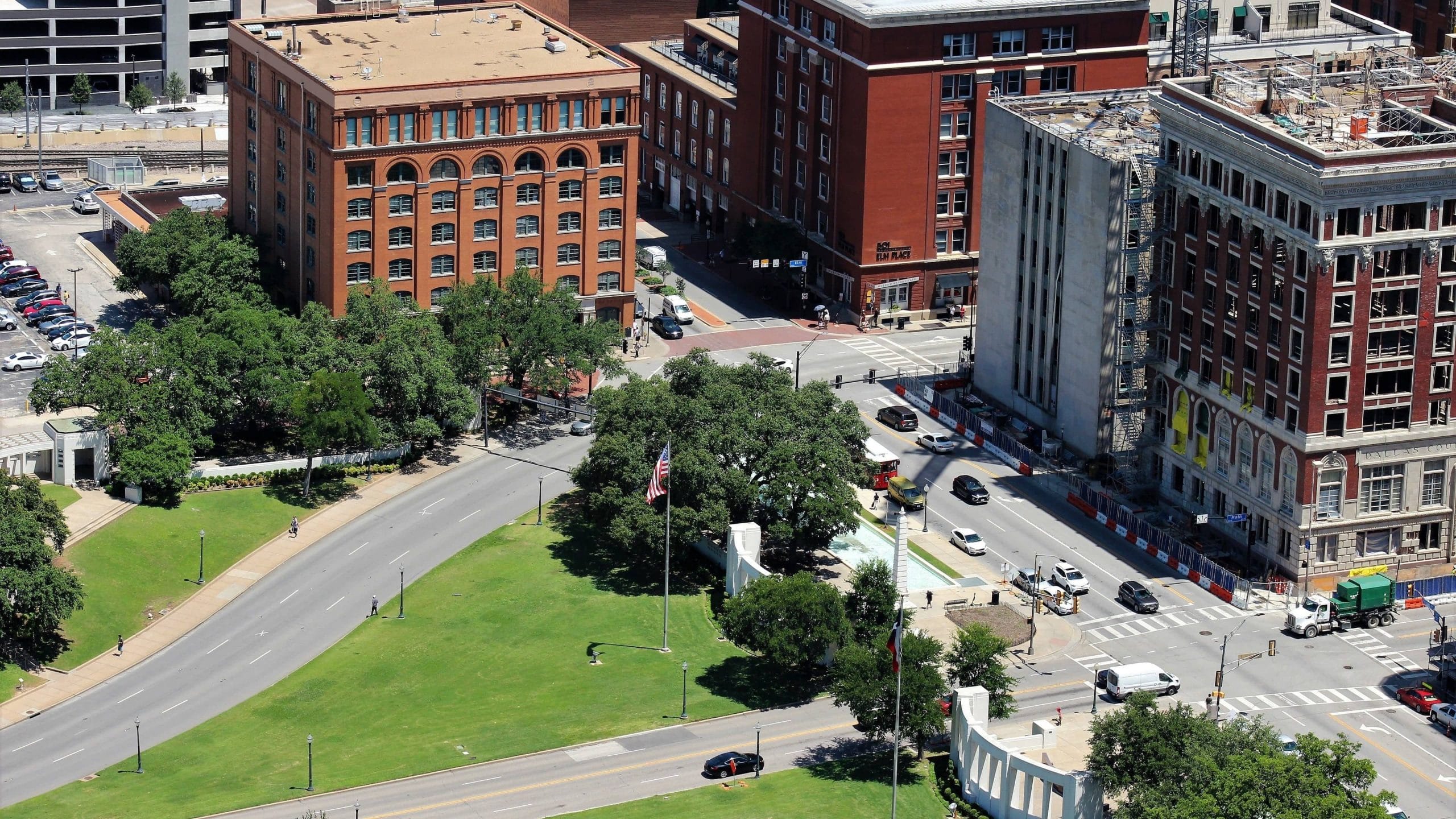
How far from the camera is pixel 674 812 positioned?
537ft

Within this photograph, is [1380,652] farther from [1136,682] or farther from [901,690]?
[901,690]

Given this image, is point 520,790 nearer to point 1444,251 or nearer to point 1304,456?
point 1304,456

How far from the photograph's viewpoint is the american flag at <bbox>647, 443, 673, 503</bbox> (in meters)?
184

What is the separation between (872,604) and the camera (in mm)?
179375

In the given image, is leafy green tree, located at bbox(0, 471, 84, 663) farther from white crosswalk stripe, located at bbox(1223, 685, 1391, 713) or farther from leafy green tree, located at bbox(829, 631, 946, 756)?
white crosswalk stripe, located at bbox(1223, 685, 1391, 713)

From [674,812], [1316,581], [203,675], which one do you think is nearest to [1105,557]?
[1316,581]

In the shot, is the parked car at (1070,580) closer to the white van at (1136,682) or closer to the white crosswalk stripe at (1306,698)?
the white van at (1136,682)

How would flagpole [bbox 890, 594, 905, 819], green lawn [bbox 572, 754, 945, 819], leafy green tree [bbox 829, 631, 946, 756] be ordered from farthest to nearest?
leafy green tree [bbox 829, 631, 946, 756], green lawn [bbox 572, 754, 945, 819], flagpole [bbox 890, 594, 905, 819]

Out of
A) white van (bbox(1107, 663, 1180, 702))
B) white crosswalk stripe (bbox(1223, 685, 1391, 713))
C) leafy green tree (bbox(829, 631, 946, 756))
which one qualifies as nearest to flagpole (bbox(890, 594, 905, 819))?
leafy green tree (bbox(829, 631, 946, 756))

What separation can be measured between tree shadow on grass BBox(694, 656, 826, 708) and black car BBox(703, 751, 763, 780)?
9.79m

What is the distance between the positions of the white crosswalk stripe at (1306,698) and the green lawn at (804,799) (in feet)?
75.6

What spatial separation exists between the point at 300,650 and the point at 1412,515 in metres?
81.5

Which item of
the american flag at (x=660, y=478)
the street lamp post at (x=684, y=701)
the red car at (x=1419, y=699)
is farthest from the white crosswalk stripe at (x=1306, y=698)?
the american flag at (x=660, y=478)

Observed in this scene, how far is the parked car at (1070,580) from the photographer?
19300 centimetres
